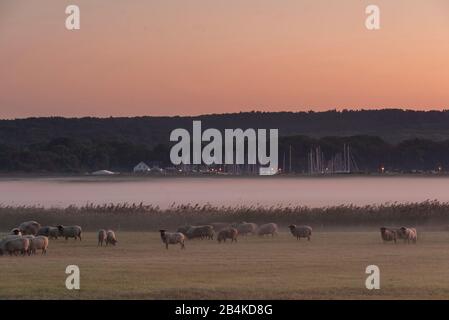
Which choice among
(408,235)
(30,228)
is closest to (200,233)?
(30,228)

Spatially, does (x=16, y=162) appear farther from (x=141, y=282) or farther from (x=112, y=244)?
(x=141, y=282)

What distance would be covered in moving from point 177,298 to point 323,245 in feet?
49.2

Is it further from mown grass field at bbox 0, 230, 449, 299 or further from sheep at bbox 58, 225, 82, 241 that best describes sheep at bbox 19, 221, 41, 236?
mown grass field at bbox 0, 230, 449, 299

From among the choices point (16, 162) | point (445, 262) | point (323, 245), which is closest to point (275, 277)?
point (445, 262)

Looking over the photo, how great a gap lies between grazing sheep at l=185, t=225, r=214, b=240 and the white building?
408 ft

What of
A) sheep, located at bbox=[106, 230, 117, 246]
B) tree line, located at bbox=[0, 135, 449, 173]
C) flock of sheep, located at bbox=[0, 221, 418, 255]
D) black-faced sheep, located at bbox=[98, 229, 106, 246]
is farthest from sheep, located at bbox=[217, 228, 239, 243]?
tree line, located at bbox=[0, 135, 449, 173]

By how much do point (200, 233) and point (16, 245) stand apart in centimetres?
1065

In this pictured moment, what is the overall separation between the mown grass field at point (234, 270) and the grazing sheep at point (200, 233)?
115 inches

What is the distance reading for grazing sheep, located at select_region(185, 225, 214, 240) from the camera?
4206cm

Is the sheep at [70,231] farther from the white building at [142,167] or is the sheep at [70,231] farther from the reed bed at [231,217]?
the white building at [142,167]

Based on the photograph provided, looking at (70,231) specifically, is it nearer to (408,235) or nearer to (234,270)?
(408,235)

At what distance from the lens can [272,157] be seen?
173625mm

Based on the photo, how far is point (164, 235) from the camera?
36.8m
